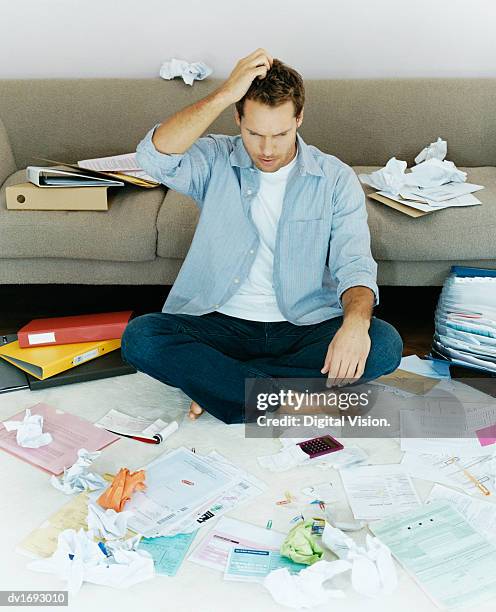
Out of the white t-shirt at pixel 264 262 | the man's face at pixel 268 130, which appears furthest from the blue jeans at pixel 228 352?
the man's face at pixel 268 130

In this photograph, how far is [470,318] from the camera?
2.42m

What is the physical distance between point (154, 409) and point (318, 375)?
0.48 m

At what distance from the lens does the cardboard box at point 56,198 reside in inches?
99.6

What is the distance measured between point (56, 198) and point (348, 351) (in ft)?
3.72

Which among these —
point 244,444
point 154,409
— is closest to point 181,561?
point 244,444

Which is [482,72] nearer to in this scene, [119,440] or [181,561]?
[119,440]

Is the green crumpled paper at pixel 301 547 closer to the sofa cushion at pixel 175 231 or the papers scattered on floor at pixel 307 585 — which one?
the papers scattered on floor at pixel 307 585

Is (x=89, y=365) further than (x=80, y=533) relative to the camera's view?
Yes

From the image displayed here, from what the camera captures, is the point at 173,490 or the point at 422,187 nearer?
the point at 173,490

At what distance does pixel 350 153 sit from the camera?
10.1 feet

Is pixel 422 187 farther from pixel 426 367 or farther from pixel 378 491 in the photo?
pixel 378 491

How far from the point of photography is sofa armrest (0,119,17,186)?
2881 millimetres

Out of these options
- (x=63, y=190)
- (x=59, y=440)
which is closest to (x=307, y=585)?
(x=59, y=440)

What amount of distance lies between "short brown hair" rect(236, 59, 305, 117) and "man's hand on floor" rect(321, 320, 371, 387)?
572 millimetres
